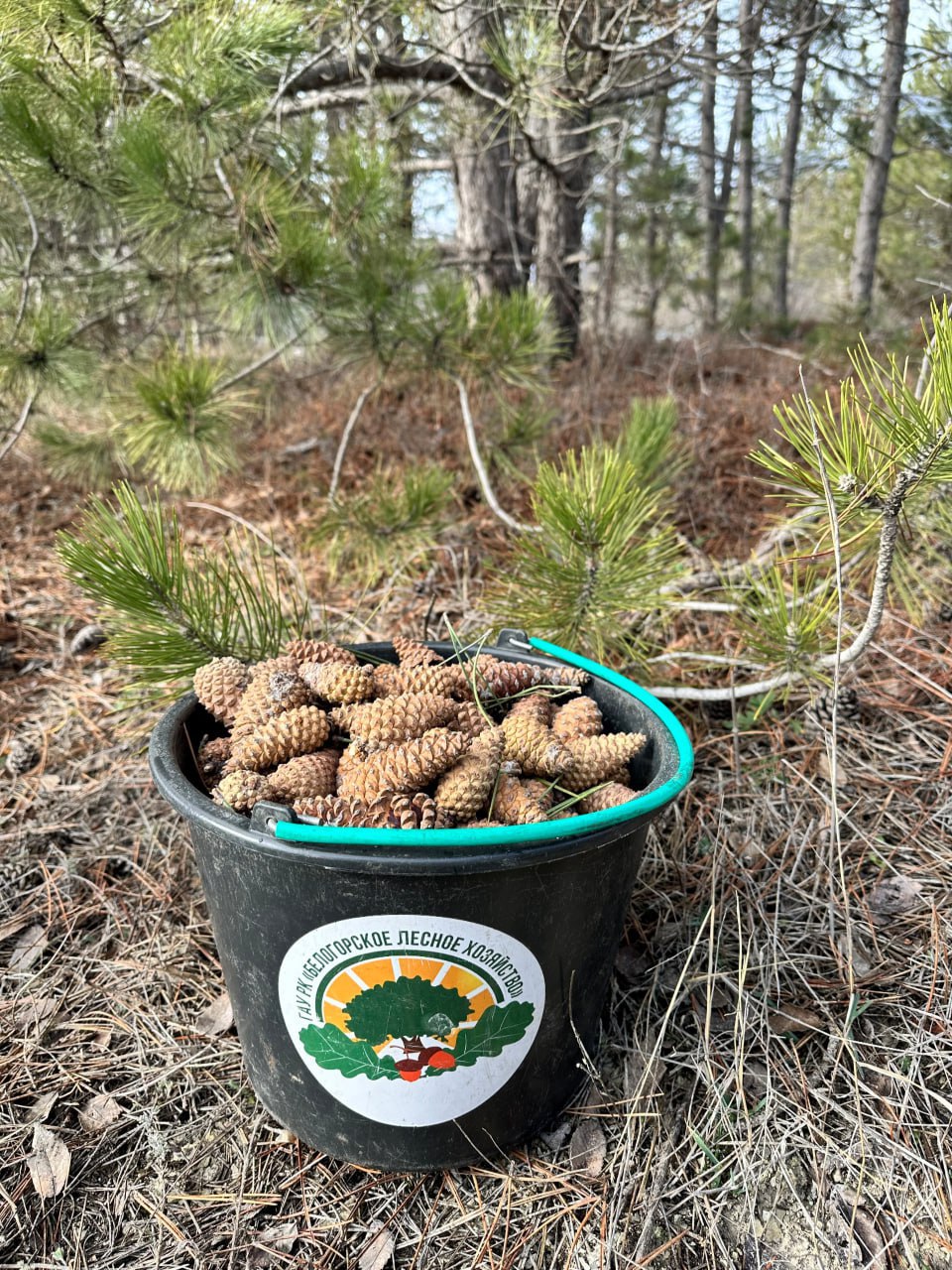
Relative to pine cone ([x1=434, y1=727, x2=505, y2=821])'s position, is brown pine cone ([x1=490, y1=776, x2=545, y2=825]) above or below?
below

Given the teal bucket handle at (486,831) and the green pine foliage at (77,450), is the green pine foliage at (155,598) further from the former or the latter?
the green pine foliage at (77,450)

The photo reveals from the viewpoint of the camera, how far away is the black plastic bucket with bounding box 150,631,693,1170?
75 centimetres

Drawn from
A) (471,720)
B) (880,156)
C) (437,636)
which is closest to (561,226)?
(880,156)

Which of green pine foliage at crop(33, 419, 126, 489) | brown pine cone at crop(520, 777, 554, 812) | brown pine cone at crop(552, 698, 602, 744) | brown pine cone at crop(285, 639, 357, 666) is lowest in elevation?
brown pine cone at crop(520, 777, 554, 812)

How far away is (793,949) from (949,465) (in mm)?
741

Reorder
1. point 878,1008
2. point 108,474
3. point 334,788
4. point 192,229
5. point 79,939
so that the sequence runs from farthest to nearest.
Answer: point 108,474, point 192,229, point 79,939, point 878,1008, point 334,788

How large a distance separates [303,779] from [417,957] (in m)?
0.24

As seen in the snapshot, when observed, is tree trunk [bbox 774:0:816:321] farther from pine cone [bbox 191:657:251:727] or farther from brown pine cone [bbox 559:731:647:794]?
pine cone [bbox 191:657:251:727]

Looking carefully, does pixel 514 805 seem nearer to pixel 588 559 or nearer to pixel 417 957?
pixel 417 957

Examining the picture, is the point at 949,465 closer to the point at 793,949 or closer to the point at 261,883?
the point at 793,949

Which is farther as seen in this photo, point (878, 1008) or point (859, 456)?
point (878, 1008)

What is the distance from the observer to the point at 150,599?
1.11m

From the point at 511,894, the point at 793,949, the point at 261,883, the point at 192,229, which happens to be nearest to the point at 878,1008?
the point at 793,949

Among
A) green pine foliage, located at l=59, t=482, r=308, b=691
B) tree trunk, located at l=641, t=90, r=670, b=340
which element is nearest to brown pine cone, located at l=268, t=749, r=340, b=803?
green pine foliage, located at l=59, t=482, r=308, b=691
